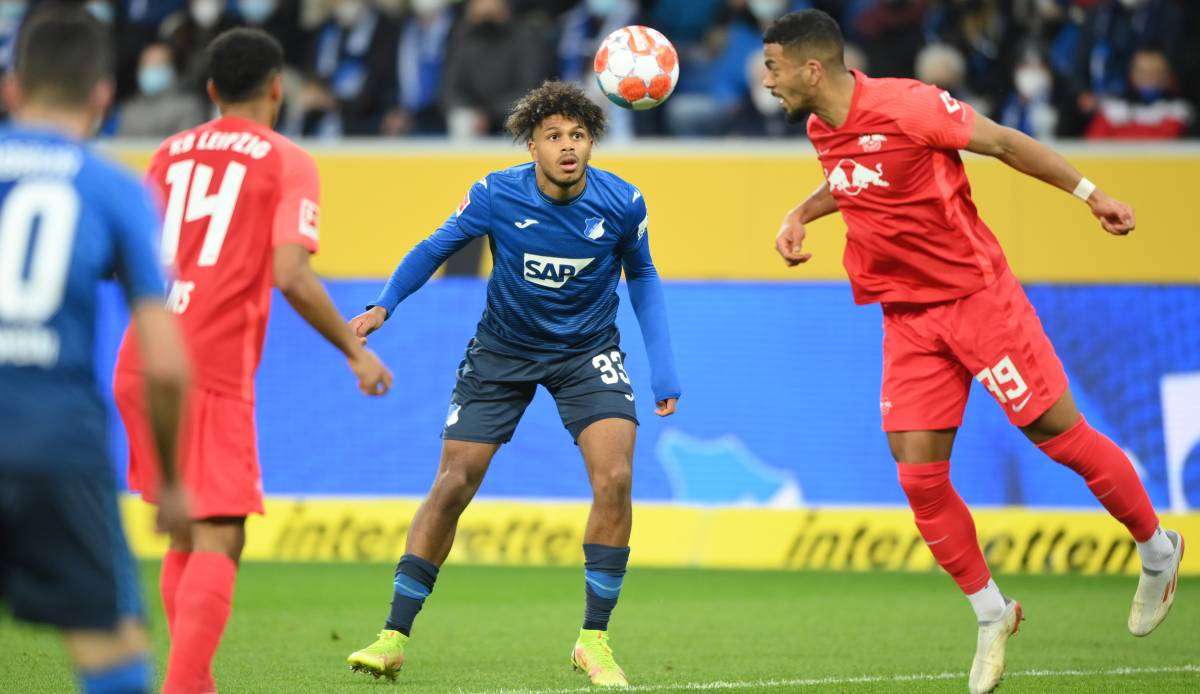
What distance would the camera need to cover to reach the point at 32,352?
11.9 ft

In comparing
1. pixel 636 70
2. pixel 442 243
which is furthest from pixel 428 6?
pixel 442 243

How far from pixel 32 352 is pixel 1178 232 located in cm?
1086

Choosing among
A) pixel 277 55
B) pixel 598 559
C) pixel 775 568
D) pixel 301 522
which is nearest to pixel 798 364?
pixel 775 568

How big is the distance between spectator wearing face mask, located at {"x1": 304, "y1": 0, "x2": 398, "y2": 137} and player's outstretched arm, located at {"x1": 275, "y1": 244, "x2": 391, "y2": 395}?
9.68 meters

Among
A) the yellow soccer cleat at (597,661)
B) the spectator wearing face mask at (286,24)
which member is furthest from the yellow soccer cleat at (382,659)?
the spectator wearing face mask at (286,24)

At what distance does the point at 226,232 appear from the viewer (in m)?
5.31

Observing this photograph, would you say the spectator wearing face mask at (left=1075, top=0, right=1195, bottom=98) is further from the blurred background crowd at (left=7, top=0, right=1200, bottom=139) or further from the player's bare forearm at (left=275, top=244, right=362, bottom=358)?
the player's bare forearm at (left=275, top=244, right=362, bottom=358)

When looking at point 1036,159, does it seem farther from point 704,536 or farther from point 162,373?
point 704,536

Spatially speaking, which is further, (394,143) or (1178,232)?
(394,143)

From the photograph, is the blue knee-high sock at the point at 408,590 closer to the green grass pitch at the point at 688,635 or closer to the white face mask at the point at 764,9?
the green grass pitch at the point at 688,635

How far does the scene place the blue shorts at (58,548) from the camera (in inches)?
142

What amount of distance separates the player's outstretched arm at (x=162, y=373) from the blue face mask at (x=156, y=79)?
11800 millimetres

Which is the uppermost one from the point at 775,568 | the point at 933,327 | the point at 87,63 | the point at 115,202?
the point at 87,63

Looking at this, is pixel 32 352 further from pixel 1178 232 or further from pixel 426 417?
pixel 1178 232
